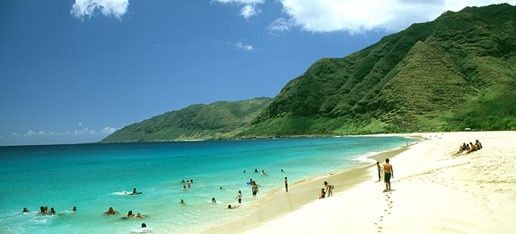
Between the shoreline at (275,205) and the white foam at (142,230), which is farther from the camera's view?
the white foam at (142,230)

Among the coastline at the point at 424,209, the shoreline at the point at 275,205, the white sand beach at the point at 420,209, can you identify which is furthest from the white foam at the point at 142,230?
the coastline at the point at 424,209

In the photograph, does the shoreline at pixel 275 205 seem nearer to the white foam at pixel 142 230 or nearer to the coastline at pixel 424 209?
the coastline at pixel 424 209

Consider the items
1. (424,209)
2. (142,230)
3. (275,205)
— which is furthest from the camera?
(275,205)

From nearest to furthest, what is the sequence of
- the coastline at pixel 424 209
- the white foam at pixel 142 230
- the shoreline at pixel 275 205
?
the coastline at pixel 424 209
the shoreline at pixel 275 205
the white foam at pixel 142 230

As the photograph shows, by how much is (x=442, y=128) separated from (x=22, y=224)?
512 feet

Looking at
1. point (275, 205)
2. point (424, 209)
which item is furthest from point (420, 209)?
point (275, 205)

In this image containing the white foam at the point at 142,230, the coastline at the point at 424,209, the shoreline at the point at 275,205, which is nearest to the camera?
the coastline at the point at 424,209

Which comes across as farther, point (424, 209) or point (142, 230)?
point (142, 230)

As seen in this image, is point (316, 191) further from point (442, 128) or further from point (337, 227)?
point (442, 128)

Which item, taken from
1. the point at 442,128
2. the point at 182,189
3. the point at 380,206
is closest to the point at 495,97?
the point at 442,128

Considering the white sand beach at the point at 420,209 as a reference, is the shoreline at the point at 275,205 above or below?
below

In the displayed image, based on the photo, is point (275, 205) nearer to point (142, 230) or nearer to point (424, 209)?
point (142, 230)

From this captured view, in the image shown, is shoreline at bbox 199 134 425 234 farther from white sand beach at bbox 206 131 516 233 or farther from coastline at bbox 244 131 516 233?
coastline at bbox 244 131 516 233

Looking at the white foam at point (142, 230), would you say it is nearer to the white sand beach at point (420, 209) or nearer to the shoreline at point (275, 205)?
the shoreline at point (275, 205)
